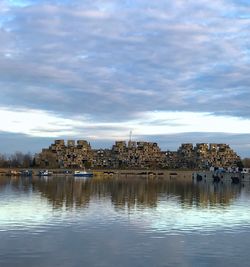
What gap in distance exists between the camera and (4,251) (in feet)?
83.4

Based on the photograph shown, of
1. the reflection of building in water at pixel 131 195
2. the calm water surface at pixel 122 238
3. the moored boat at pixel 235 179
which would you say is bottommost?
the calm water surface at pixel 122 238

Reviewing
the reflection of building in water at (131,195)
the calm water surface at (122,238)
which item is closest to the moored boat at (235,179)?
the reflection of building in water at (131,195)

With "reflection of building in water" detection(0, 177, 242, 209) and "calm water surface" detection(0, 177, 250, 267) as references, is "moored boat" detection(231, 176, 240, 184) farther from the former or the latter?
"calm water surface" detection(0, 177, 250, 267)

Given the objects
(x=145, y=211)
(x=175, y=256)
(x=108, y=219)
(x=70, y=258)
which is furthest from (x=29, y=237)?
(x=145, y=211)

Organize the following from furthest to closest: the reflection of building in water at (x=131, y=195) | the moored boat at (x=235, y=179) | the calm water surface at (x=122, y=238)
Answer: the moored boat at (x=235, y=179) → the reflection of building in water at (x=131, y=195) → the calm water surface at (x=122, y=238)

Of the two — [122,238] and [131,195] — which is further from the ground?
[131,195]

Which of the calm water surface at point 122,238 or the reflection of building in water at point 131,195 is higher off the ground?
the reflection of building in water at point 131,195

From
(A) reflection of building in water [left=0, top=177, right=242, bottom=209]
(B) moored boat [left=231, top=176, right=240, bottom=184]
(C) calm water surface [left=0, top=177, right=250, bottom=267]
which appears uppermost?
(B) moored boat [left=231, top=176, right=240, bottom=184]

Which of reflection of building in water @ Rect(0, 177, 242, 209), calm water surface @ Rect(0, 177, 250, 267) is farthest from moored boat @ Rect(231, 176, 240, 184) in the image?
calm water surface @ Rect(0, 177, 250, 267)

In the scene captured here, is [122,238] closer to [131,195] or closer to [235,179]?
[131,195]

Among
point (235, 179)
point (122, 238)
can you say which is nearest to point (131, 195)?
point (122, 238)

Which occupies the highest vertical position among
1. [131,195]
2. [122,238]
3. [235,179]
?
[235,179]

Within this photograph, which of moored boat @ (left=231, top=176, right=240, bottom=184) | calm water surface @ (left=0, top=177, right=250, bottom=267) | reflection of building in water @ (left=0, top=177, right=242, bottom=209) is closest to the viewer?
calm water surface @ (left=0, top=177, right=250, bottom=267)

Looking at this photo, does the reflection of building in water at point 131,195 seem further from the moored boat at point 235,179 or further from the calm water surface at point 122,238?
the moored boat at point 235,179
